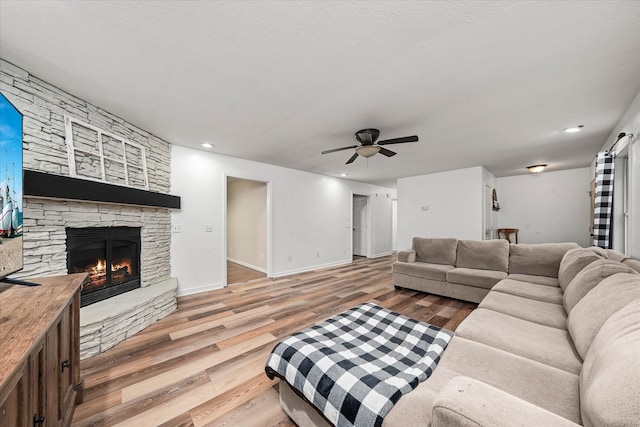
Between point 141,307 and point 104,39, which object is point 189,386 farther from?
point 104,39

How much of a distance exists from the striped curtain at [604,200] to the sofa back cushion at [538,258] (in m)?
0.33

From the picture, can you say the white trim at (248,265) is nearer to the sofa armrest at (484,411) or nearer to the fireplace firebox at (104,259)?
the fireplace firebox at (104,259)

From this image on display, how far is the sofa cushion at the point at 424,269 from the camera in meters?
3.60

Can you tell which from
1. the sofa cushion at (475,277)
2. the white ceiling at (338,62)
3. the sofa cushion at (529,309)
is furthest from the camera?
the sofa cushion at (475,277)

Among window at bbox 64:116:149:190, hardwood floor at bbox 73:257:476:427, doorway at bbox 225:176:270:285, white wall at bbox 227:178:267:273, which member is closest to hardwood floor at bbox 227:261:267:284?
doorway at bbox 225:176:270:285

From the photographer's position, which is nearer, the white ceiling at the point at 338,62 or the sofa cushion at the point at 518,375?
the sofa cushion at the point at 518,375

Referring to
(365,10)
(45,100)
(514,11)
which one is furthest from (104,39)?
(514,11)

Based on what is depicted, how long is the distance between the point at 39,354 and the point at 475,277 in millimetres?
3997

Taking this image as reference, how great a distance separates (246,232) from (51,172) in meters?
3.96

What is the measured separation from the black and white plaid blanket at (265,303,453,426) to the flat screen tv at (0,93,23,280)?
1.52m

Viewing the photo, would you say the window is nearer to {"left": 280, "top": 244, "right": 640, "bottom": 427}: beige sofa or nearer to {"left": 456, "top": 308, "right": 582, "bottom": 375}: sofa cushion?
{"left": 280, "top": 244, "right": 640, "bottom": 427}: beige sofa

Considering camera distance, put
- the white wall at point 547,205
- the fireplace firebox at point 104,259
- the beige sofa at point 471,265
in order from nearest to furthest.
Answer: the fireplace firebox at point 104,259 < the beige sofa at point 471,265 < the white wall at point 547,205

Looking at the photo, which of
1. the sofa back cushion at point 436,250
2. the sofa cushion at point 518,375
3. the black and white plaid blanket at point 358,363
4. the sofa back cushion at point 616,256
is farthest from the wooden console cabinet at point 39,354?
the sofa back cushion at point 436,250

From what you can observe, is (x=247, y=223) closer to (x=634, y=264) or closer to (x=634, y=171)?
(x=634, y=264)
